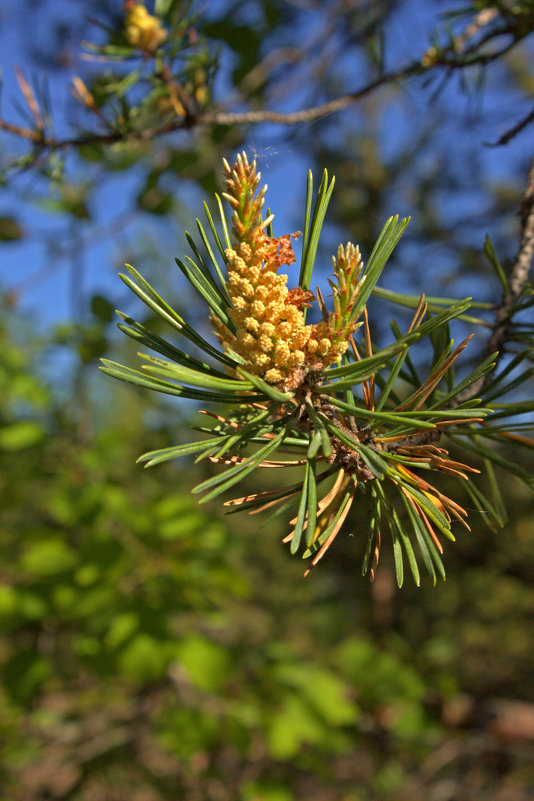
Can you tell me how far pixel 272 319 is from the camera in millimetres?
266

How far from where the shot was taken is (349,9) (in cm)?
115

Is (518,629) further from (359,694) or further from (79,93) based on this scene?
(79,93)

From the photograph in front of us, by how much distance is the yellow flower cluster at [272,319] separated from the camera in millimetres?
256

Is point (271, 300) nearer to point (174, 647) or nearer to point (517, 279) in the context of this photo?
point (517, 279)

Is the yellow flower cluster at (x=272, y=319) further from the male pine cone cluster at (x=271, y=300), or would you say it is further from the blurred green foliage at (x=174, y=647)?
the blurred green foliage at (x=174, y=647)

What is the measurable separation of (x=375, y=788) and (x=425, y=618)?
2.37 feet

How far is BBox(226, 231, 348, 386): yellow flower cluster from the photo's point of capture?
0.26 m

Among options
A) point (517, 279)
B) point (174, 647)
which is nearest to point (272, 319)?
point (517, 279)

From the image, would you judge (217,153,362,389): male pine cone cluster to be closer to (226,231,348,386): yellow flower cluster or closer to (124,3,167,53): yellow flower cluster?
(226,231,348,386): yellow flower cluster

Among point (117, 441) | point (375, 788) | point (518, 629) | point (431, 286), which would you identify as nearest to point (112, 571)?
point (117, 441)

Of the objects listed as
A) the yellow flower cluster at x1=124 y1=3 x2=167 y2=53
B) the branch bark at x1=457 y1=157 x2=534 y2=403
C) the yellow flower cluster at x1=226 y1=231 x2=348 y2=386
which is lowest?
the yellow flower cluster at x1=226 y1=231 x2=348 y2=386

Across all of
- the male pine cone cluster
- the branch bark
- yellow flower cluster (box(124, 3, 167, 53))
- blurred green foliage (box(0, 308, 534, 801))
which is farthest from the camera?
blurred green foliage (box(0, 308, 534, 801))

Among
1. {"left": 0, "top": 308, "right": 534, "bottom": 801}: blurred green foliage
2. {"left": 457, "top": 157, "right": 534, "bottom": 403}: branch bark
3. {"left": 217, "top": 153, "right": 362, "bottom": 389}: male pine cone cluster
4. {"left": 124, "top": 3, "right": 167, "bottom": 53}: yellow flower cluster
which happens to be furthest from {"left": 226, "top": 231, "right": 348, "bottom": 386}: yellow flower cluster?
{"left": 0, "top": 308, "right": 534, "bottom": 801}: blurred green foliage

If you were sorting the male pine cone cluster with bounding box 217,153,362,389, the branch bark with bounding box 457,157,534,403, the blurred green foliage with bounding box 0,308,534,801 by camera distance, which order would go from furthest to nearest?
the blurred green foliage with bounding box 0,308,534,801 → the branch bark with bounding box 457,157,534,403 → the male pine cone cluster with bounding box 217,153,362,389
